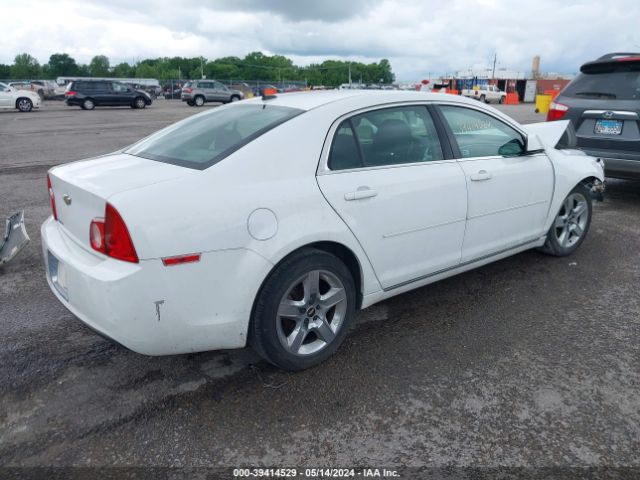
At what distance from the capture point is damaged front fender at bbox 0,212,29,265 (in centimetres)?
424

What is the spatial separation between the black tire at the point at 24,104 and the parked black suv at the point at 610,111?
27410 millimetres

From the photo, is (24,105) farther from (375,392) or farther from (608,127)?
(375,392)

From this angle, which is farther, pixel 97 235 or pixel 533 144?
pixel 533 144

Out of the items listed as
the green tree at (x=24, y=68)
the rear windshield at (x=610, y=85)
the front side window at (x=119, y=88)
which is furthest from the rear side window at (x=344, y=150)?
the green tree at (x=24, y=68)

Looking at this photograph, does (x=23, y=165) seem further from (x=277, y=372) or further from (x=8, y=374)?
(x=277, y=372)

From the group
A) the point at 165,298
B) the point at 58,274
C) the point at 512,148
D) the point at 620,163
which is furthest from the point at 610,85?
the point at 58,274

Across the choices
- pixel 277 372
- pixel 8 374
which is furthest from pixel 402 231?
pixel 8 374

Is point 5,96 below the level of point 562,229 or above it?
above

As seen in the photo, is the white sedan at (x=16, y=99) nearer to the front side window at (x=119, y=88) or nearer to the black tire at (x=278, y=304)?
the front side window at (x=119, y=88)

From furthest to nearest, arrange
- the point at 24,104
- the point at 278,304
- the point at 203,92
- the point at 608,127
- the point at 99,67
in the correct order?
→ the point at 99,67 < the point at 203,92 < the point at 24,104 < the point at 608,127 < the point at 278,304

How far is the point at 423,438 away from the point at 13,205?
6.20 m

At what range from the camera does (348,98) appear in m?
3.22

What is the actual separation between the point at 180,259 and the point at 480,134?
8.18ft

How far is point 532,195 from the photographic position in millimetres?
4066
